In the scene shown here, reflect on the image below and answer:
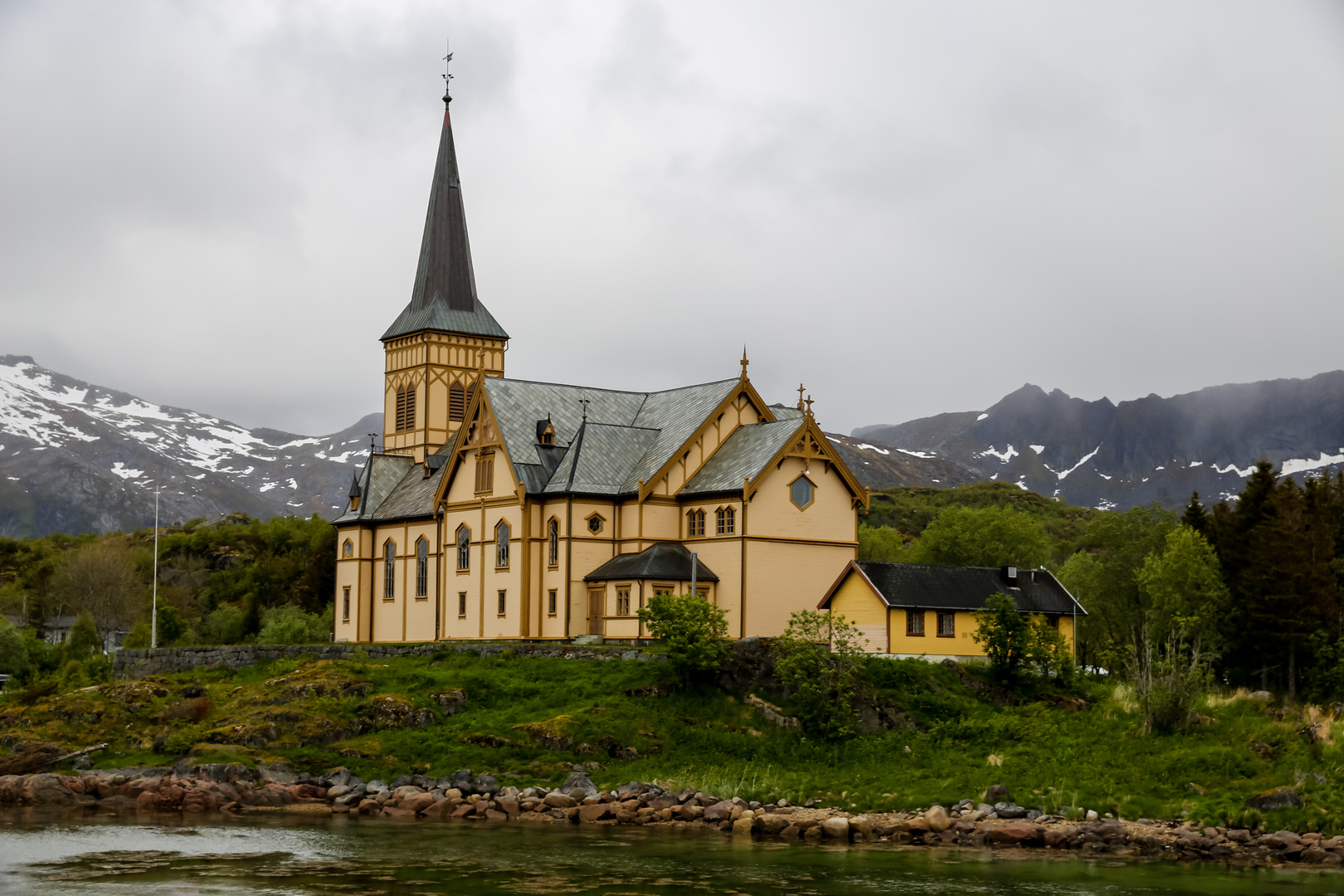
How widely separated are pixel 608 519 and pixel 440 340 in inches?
980

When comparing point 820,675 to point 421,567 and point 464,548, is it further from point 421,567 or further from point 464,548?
point 421,567

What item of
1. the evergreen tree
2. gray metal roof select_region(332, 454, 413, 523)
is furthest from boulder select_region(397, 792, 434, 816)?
the evergreen tree

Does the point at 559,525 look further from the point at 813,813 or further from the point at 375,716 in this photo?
the point at 813,813

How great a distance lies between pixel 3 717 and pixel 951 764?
35.4m

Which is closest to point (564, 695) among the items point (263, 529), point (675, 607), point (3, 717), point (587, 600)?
point (675, 607)

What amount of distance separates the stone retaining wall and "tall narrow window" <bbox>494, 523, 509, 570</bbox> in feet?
19.7

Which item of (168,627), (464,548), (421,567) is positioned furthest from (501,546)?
(168,627)

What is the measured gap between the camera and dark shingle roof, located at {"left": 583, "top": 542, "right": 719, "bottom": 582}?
61656mm

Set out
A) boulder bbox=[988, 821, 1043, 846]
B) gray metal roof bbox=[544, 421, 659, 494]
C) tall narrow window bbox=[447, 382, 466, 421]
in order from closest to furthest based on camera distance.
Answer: boulder bbox=[988, 821, 1043, 846]
gray metal roof bbox=[544, 421, 659, 494]
tall narrow window bbox=[447, 382, 466, 421]

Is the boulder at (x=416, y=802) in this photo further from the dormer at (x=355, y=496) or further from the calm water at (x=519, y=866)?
the dormer at (x=355, y=496)

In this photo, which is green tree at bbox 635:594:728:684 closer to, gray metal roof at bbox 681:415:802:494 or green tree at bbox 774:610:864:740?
green tree at bbox 774:610:864:740

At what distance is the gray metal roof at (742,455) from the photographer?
206 feet

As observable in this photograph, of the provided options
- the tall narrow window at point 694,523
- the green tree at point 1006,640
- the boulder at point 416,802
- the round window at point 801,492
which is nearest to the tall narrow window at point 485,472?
the tall narrow window at point 694,523

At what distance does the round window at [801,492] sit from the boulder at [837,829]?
21994 millimetres
